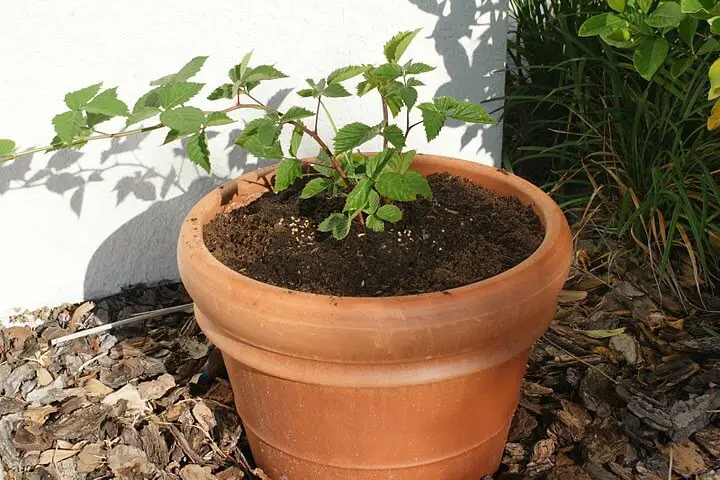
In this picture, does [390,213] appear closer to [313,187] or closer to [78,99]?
[313,187]

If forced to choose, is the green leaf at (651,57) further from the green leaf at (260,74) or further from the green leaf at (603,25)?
the green leaf at (260,74)

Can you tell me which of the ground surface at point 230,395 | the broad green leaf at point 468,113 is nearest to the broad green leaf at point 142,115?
the broad green leaf at point 468,113

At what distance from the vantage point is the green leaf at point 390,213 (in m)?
1.59

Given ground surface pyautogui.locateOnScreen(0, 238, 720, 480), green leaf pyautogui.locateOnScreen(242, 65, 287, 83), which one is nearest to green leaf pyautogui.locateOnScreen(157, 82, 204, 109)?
green leaf pyautogui.locateOnScreen(242, 65, 287, 83)

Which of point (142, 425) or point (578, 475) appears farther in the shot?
point (142, 425)

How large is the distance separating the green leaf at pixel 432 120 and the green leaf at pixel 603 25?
1.45ft

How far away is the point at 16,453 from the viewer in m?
1.90

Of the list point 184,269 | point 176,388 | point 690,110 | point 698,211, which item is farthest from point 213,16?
point 698,211

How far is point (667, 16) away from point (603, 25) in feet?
0.57

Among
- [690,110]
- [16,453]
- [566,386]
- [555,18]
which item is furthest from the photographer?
[555,18]

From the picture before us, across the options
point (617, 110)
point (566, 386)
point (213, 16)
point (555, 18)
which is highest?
point (213, 16)

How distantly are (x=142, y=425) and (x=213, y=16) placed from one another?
1039 millimetres

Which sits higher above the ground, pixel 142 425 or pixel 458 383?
pixel 458 383

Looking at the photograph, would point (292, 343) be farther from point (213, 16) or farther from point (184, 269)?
point (213, 16)
